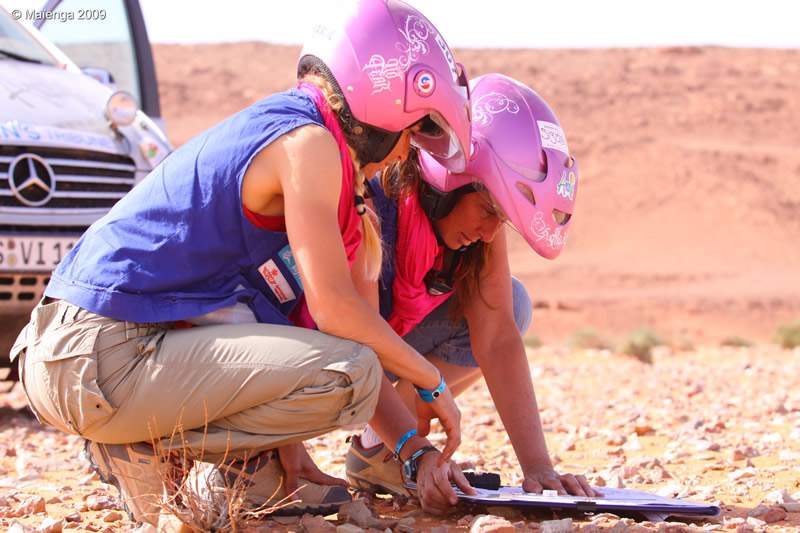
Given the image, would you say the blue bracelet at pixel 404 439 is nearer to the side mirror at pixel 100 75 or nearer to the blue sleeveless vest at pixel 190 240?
the blue sleeveless vest at pixel 190 240

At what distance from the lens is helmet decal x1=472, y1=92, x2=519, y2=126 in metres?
4.42

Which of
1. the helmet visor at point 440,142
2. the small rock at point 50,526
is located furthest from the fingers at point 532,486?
the small rock at point 50,526

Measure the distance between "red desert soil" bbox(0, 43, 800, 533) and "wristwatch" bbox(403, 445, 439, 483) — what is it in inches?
6.4

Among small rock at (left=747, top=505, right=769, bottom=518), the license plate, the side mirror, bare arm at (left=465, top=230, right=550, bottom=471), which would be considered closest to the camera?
small rock at (left=747, top=505, right=769, bottom=518)

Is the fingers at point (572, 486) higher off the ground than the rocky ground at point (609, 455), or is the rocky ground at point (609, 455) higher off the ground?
the fingers at point (572, 486)

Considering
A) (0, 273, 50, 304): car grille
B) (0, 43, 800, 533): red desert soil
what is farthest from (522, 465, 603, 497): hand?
(0, 273, 50, 304): car grille

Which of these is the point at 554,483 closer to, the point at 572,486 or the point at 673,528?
the point at 572,486

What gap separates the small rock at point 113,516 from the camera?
4133 millimetres

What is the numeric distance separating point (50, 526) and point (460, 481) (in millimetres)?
1314

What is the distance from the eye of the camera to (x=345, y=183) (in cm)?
375

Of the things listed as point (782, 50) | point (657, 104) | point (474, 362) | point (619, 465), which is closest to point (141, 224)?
point (474, 362)

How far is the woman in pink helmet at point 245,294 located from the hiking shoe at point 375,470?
0.69 meters

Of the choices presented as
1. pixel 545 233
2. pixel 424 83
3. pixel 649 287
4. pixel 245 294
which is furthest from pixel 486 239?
pixel 649 287

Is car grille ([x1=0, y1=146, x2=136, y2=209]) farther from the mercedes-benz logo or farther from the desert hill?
the desert hill
